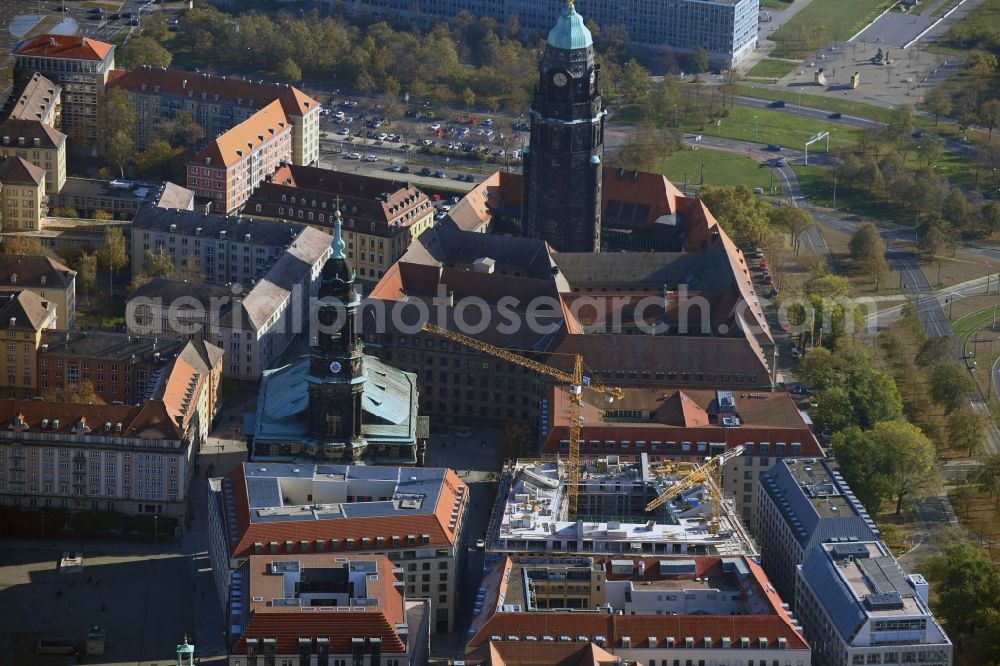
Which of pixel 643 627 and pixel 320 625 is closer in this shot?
pixel 320 625

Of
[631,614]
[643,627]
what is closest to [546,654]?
[643,627]

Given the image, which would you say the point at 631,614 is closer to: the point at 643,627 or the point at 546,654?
the point at 643,627

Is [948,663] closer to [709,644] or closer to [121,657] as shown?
[709,644]

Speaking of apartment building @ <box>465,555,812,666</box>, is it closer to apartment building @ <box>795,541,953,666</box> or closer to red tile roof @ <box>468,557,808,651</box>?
red tile roof @ <box>468,557,808,651</box>

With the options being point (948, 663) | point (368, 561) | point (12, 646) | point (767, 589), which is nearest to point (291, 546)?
point (368, 561)

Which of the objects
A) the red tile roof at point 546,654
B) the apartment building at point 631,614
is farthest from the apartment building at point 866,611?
the red tile roof at point 546,654

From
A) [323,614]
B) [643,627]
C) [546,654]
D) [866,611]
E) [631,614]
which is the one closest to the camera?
[546,654]
